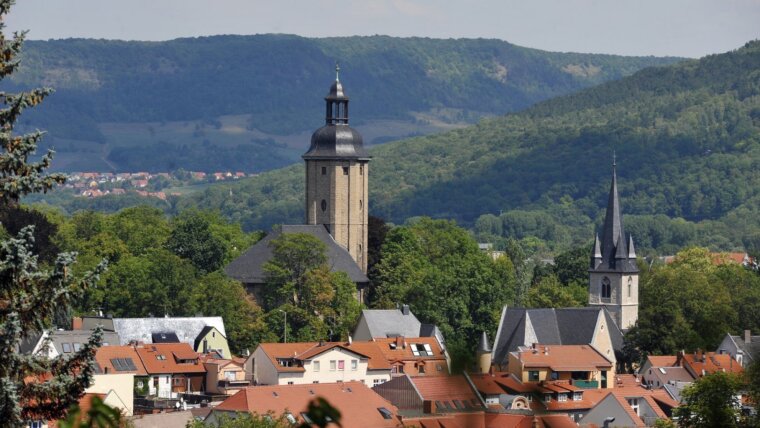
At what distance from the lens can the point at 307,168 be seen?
3944 inches

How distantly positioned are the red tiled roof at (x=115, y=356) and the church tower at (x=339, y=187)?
2655 centimetres

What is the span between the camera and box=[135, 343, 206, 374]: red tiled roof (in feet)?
240

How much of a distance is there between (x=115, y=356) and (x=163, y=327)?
1108 centimetres

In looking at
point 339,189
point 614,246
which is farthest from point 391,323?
point 614,246

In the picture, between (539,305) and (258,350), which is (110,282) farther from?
(539,305)

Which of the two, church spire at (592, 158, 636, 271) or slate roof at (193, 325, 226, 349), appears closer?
slate roof at (193, 325, 226, 349)

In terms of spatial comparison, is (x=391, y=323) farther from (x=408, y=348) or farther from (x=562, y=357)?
(x=562, y=357)

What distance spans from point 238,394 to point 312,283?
92.3 ft

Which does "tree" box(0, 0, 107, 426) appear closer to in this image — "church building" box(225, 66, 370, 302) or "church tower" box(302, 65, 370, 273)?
"church building" box(225, 66, 370, 302)

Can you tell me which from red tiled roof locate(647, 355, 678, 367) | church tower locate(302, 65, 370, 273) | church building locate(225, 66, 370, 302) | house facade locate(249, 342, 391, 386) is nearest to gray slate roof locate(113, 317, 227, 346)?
house facade locate(249, 342, 391, 386)

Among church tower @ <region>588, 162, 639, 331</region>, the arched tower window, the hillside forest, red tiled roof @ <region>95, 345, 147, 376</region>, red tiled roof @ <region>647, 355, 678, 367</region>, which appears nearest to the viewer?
red tiled roof @ <region>95, 345, 147, 376</region>

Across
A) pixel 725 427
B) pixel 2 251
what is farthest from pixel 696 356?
pixel 725 427

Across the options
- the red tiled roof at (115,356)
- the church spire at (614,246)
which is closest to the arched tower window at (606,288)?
the church spire at (614,246)

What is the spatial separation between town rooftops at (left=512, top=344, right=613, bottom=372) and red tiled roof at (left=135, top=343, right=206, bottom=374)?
1302cm
